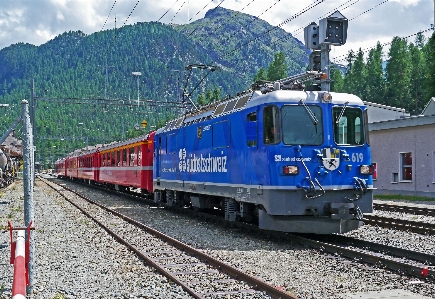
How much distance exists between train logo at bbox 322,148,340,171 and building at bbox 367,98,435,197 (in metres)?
17.4

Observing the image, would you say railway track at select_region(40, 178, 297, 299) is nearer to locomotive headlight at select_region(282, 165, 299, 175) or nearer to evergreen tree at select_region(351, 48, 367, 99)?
locomotive headlight at select_region(282, 165, 299, 175)

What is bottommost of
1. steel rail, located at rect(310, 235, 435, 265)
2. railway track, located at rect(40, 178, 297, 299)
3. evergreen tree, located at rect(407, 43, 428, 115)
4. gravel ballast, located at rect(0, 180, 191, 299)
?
gravel ballast, located at rect(0, 180, 191, 299)

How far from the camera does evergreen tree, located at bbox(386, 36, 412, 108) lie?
88.6 meters

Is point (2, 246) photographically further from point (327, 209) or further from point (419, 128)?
point (419, 128)

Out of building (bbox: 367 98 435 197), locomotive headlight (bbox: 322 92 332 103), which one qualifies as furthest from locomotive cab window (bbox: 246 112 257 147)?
building (bbox: 367 98 435 197)

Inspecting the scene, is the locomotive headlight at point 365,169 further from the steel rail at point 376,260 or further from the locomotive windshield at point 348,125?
the steel rail at point 376,260

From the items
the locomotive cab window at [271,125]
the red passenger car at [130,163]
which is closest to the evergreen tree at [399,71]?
the red passenger car at [130,163]

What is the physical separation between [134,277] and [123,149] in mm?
21872

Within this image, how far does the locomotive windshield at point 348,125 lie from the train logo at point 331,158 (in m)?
0.26

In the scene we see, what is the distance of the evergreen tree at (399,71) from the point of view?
8862 cm

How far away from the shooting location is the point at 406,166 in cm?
3058

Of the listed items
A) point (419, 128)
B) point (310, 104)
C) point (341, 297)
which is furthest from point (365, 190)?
point (419, 128)

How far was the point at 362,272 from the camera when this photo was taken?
28.7ft

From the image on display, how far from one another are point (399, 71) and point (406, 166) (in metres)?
62.4
